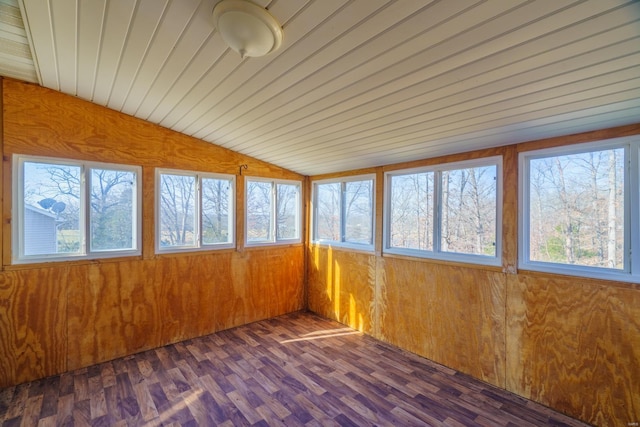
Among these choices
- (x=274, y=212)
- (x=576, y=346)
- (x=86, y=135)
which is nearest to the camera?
(x=576, y=346)

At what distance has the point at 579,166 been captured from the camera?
85.2 inches

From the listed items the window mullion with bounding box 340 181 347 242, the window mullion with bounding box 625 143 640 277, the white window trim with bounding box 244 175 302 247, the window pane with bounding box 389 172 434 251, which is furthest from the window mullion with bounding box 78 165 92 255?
the window mullion with bounding box 625 143 640 277

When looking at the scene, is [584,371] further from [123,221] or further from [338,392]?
[123,221]

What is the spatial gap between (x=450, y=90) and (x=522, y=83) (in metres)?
0.36

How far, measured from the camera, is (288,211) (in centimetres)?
436

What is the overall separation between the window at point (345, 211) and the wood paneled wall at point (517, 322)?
0.86 feet

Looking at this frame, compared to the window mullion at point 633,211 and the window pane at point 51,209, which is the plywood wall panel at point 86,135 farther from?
the window mullion at point 633,211

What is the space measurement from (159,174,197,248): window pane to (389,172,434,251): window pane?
244cm

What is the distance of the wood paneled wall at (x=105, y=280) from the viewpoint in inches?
94.3

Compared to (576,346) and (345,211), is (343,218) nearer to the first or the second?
(345,211)

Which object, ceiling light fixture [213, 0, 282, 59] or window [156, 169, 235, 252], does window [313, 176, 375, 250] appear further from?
ceiling light fixture [213, 0, 282, 59]

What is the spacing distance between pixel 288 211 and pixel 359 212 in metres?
1.16

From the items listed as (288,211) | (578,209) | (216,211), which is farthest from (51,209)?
(578,209)

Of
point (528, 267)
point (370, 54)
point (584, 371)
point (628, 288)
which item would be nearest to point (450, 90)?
point (370, 54)
